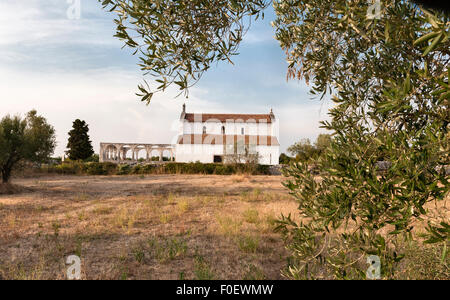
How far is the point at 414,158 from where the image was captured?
227cm

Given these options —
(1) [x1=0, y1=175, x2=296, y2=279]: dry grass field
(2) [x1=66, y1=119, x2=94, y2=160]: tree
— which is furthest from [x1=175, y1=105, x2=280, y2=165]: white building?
(1) [x1=0, y1=175, x2=296, y2=279]: dry grass field

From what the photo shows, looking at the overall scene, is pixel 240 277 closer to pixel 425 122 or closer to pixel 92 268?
pixel 92 268

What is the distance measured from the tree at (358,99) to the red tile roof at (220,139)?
41755mm

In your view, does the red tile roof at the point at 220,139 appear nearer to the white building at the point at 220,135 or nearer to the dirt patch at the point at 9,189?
the white building at the point at 220,135

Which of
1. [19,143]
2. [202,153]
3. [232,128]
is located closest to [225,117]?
[232,128]

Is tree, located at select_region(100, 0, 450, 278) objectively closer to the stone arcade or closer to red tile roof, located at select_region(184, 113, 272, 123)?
the stone arcade

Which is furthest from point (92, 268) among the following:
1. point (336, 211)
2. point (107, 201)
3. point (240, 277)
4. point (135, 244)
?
point (107, 201)

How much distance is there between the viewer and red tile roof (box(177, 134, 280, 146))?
45.9m

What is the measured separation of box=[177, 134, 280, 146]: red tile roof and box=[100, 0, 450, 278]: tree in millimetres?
41755

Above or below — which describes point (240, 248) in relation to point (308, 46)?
below

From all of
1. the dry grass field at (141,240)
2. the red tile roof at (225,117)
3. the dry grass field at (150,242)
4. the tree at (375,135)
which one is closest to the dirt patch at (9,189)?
the dry grass field at (141,240)

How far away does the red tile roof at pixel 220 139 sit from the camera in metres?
45.9

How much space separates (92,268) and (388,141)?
599 centimetres

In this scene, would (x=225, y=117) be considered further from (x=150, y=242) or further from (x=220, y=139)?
(x=150, y=242)
